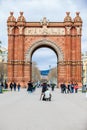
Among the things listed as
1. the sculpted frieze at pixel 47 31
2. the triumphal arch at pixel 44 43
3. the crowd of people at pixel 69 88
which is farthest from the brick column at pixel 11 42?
the crowd of people at pixel 69 88

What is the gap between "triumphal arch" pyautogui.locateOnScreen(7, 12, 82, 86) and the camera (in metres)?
64.8

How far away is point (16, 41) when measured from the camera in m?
65.8

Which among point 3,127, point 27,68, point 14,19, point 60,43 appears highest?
point 14,19

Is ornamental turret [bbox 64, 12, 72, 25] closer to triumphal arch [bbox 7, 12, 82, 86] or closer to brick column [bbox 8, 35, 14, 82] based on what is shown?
triumphal arch [bbox 7, 12, 82, 86]

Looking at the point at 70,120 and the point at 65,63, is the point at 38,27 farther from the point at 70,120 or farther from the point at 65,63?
the point at 70,120

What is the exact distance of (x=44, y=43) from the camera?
65.1 meters

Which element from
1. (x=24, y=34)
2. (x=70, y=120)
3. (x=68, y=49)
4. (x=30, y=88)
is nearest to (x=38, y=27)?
(x=24, y=34)

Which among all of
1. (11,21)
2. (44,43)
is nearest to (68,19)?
(44,43)

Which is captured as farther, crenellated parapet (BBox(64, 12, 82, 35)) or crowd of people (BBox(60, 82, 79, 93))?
crenellated parapet (BBox(64, 12, 82, 35))

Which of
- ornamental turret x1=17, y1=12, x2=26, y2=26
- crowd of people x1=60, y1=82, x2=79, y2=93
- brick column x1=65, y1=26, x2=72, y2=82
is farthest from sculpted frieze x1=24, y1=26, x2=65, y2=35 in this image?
crowd of people x1=60, y1=82, x2=79, y2=93

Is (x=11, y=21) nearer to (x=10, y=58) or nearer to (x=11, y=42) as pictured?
(x=11, y=42)

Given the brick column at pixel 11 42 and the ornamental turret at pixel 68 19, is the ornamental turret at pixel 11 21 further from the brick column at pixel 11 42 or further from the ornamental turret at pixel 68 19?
the ornamental turret at pixel 68 19

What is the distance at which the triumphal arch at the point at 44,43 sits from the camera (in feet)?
212

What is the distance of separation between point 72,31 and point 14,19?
10911 millimetres
